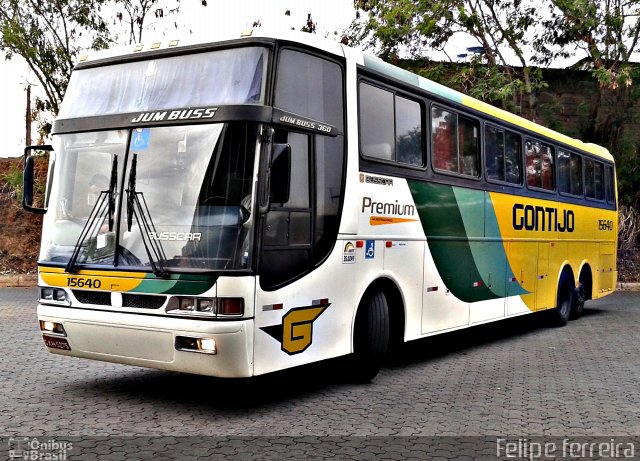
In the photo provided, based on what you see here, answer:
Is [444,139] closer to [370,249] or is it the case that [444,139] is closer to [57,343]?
[370,249]

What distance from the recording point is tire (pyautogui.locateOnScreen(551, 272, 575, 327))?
13691mm

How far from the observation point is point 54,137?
7.53m

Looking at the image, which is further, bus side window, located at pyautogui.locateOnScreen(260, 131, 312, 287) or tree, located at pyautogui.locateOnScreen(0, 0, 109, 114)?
tree, located at pyautogui.locateOnScreen(0, 0, 109, 114)

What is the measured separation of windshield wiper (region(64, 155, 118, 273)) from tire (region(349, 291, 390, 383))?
105 inches

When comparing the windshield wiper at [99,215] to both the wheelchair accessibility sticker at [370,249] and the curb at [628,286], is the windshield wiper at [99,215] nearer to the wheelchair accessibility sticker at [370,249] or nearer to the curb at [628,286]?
the wheelchair accessibility sticker at [370,249]

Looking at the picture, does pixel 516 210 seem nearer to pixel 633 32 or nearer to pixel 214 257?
pixel 214 257

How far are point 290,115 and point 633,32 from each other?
16248mm

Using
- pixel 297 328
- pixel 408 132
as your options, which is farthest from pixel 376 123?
pixel 297 328

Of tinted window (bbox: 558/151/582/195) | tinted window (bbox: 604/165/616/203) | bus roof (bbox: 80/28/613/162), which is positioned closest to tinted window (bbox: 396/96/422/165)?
bus roof (bbox: 80/28/613/162)

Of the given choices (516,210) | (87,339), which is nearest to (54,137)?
(87,339)

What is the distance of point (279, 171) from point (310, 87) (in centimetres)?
115

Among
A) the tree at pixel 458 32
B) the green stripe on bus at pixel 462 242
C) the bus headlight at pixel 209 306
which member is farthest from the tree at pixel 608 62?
the bus headlight at pixel 209 306

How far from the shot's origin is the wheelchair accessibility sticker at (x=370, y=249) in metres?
7.98
